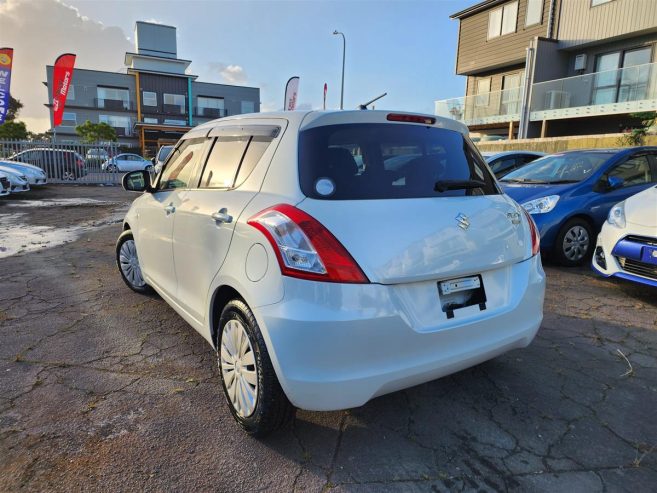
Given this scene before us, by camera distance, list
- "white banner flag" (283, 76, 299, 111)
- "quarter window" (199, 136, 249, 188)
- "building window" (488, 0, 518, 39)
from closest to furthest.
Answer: "quarter window" (199, 136, 249, 188)
"white banner flag" (283, 76, 299, 111)
"building window" (488, 0, 518, 39)

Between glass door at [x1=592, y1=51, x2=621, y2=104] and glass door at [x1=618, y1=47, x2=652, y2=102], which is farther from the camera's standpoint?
glass door at [x1=592, y1=51, x2=621, y2=104]

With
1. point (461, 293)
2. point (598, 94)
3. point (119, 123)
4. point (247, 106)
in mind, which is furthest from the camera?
point (247, 106)

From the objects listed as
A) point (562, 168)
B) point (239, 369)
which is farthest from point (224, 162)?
point (562, 168)

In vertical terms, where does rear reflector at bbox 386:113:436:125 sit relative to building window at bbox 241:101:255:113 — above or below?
below

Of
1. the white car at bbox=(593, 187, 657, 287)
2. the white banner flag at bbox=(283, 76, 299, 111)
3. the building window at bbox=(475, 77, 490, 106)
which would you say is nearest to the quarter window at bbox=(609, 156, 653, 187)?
the white car at bbox=(593, 187, 657, 287)

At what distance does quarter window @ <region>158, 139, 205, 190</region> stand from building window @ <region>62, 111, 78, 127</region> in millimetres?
56636

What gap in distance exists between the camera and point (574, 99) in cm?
1816

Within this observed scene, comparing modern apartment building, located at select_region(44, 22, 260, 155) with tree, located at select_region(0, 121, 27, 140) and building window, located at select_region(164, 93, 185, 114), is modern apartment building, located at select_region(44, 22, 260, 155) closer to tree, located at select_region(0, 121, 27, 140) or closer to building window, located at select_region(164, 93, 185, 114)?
A: building window, located at select_region(164, 93, 185, 114)

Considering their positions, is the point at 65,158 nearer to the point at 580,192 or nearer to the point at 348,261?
the point at 580,192

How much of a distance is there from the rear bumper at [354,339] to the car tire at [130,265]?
9.39 ft

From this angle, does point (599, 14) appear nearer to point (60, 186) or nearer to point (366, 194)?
point (366, 194)

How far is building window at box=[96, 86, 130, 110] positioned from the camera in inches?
2078

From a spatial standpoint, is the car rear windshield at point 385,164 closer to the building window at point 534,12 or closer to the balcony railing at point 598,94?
the balcony railing at point 598,94

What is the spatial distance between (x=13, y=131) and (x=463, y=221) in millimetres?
56748
